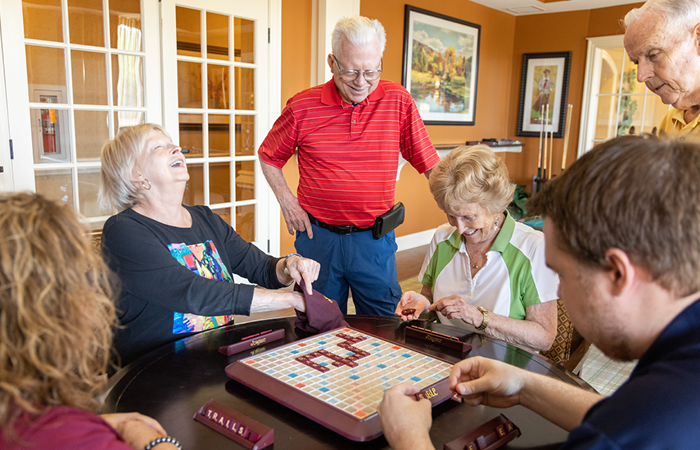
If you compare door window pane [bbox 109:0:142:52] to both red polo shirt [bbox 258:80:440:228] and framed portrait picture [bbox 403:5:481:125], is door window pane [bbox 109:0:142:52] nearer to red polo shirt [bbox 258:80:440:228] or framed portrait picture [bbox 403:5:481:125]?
red polo shirt [bbox 258:80:440:228]

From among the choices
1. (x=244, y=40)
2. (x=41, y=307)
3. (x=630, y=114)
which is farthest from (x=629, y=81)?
(x=41, y=307)

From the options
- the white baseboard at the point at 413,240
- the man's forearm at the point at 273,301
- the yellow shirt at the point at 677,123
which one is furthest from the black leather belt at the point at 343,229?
the white baseboard at the point at 413,240

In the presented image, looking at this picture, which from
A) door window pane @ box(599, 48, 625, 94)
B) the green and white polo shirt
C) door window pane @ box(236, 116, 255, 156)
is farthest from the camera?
door window pane @ box(599, 48, 625, 94)

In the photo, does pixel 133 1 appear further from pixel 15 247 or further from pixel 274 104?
pixel 15 247

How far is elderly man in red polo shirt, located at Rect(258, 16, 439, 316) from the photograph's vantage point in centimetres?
233

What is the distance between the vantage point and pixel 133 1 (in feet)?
11.3

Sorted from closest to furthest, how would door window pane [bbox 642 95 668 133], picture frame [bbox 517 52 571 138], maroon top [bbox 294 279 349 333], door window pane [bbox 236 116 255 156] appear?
maroon top [bbox 294 279 349 333]
door window pane [bbox 236 116 255 156]
door window pane [bbox 642 95 668 133]
picture frame [bbox 517 52 571 138]

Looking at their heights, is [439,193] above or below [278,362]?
above

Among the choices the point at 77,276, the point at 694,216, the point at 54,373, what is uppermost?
the point at 694,216

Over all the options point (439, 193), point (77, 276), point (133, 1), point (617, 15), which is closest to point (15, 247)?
point (77, 276)

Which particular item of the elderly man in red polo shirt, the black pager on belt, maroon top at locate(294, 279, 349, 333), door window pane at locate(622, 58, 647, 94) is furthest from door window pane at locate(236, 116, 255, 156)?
door window pane at locate(622, 58, 647, 94)

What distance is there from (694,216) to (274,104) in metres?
4.00

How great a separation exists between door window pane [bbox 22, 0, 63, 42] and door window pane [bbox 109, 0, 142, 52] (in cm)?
31

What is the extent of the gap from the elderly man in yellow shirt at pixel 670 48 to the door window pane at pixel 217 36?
294 cm
